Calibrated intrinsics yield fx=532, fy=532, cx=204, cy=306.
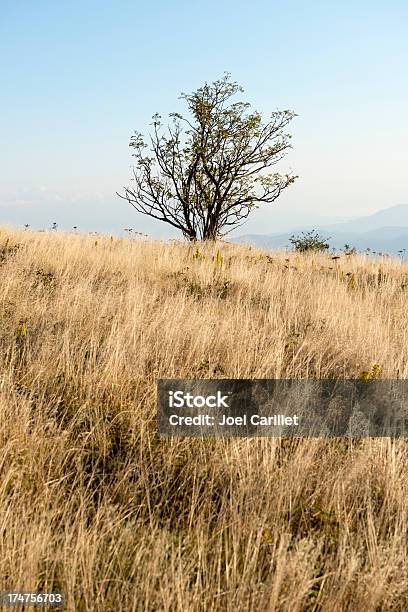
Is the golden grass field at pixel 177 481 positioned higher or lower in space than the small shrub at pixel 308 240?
lower

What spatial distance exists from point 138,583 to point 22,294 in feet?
15.0

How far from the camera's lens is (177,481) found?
289 centimetres

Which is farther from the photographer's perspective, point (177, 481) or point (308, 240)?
point (308, 240)

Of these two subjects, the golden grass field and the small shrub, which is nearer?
the golden grass field

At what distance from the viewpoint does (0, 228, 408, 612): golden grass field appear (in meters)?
2.10

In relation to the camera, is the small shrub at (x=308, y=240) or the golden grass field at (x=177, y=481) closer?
the golden grass field at (x=177, y=481)

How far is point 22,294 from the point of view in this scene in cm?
611

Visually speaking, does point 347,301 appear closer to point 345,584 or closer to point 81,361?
point 81,361

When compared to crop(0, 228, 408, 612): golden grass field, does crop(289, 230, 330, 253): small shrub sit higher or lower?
higher

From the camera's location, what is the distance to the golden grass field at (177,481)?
2.10 metres

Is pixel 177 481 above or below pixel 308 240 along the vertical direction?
below

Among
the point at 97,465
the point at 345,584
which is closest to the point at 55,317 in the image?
the point at 97,465

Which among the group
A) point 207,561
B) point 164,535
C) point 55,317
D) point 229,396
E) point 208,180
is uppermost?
point 208,180

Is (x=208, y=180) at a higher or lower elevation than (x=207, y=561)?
higher
